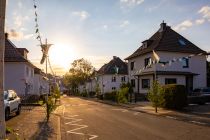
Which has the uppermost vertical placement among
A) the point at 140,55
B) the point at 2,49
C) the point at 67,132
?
the point at 140,55

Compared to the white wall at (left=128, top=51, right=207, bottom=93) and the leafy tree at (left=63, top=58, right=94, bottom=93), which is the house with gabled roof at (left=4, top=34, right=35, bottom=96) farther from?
the leafy tree at (left=63, top=58, right=94, bottom=93)

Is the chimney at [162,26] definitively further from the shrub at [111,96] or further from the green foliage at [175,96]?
the green foliage at [175,96]

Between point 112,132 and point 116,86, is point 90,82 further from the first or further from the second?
point 112,132

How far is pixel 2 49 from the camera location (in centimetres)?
404

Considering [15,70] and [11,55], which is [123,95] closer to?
[15,70]

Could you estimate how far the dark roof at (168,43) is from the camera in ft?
160

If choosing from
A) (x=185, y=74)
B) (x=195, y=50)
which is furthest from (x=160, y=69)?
(x=195, y=50)

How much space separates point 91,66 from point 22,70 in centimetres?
6820

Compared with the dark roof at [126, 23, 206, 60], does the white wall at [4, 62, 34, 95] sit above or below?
below

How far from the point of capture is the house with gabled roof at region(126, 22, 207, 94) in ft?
158

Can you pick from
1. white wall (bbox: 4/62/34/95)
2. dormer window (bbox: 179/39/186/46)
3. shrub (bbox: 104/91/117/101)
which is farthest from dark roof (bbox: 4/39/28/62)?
dormer window (bbox: 179/39/186/46)

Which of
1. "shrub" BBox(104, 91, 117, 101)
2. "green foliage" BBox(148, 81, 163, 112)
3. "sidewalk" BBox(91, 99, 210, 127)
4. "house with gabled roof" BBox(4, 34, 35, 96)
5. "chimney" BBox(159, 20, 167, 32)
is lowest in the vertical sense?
"sidewalk" BBox(91, 99, 210, 127)

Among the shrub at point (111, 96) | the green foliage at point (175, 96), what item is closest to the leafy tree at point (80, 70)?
the shrub at point (111, 96)

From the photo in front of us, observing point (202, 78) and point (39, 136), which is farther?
point (202, 78)
